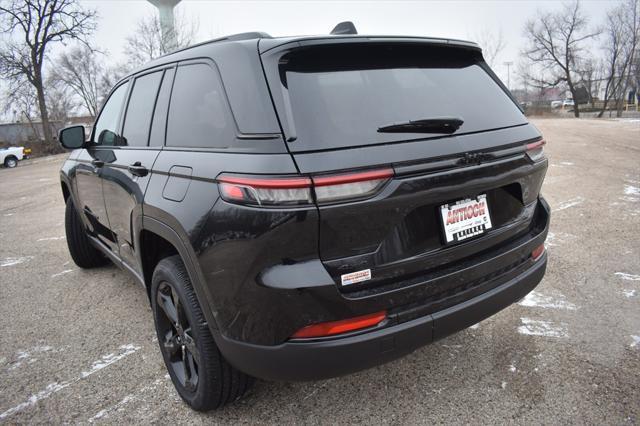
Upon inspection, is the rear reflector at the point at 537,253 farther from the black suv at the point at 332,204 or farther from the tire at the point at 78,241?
the tire at the point at 78,241

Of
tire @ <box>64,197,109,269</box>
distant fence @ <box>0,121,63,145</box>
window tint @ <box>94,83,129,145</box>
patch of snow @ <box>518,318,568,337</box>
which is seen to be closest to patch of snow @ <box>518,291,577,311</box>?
patch of snow @ <box>518,318,568,337</box>

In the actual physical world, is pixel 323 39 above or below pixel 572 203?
above

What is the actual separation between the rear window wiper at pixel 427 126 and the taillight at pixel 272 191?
0.43 m

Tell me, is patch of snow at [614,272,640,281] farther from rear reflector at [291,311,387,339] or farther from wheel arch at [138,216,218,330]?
wheel arch at [138,216,218,330]

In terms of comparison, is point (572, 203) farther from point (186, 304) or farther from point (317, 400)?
point (186, 304)

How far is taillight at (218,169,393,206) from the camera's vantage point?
1.61m

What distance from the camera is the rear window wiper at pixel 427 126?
1.81 m

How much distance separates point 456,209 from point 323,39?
91cm

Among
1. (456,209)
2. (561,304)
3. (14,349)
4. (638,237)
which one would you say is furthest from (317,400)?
(638,237)

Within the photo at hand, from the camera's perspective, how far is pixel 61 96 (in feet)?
151

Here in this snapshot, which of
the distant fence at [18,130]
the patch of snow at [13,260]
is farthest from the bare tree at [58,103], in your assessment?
the patch of snow at [13,260]

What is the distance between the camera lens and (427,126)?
1.87m

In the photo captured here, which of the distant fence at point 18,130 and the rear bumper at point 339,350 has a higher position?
the distant fence at point 18,130

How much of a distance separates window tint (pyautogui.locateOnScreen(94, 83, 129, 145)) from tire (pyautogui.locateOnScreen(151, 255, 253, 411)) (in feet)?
4.45
